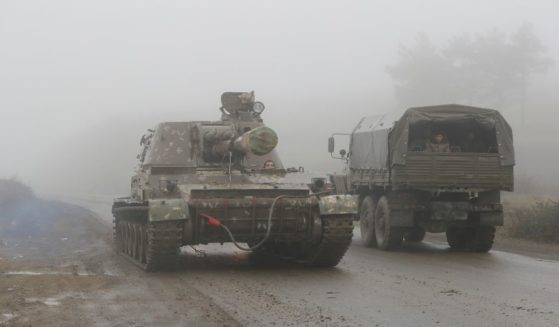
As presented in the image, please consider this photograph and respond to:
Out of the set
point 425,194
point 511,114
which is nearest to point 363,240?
point 425,194

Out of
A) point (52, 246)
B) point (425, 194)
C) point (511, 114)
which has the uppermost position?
point (511, 114)

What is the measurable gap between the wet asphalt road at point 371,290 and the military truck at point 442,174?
109cm

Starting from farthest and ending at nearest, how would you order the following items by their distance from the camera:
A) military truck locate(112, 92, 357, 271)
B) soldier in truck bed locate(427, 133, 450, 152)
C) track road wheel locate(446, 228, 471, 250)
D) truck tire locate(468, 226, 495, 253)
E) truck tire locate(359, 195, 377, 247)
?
truck tire locate(359, 195, 377, 247), track road wheel locate(446, 228, 471, 250), soldier in truck bed locate(427, 133, 450, 152), truck tire locate(468, 226, 495, 253), military truck locate(112, 92, 357, 271)

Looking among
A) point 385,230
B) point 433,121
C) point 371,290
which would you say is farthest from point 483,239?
point 371,290

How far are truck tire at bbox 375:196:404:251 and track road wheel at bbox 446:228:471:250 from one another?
133 centimetres

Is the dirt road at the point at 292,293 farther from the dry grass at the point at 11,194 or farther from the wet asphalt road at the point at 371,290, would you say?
the dry grass at the point at 11,194

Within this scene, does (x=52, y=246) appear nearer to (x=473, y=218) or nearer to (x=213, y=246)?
(x=213, y=246)

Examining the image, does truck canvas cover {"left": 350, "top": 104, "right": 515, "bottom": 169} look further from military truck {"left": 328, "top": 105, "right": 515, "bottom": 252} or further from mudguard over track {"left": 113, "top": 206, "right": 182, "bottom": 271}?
mudguard over track {"left": 113, "top": 206, "right": 182, "bottom": 271}

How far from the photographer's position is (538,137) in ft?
207

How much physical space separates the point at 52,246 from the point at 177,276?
709 centimetres

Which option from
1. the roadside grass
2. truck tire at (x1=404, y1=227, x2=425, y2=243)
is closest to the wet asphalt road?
truck tire at (x1=404, y1=227, x2=425, y2=243)

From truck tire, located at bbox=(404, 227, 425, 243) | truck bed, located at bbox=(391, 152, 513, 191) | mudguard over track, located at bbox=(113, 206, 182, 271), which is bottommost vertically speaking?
truck tire, located at bbox=(404, 227, 425, 243)

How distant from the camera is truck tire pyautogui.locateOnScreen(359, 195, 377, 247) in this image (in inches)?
661

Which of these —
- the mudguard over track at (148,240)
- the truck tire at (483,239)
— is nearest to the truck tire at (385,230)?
the truck tire at (483,239)
